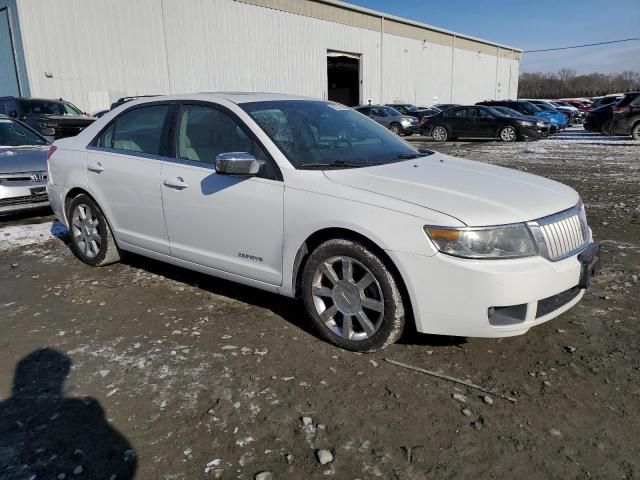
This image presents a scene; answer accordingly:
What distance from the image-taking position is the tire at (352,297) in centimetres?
301

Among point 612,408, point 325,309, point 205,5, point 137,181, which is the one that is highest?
point 205,5

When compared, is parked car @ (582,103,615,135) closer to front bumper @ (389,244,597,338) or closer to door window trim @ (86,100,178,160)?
front bumper @ (389,244,597,338)

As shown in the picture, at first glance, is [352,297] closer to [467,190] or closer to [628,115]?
[467,190]

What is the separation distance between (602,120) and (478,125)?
4.29m

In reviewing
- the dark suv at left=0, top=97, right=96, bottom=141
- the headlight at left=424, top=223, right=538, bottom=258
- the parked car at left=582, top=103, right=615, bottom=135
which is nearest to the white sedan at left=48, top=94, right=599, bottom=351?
the headlight at left=424, top=223, right=538, bottom=258

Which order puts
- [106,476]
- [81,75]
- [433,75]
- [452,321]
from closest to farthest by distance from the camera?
[106,476] → [452,321] → [81,75] → [433,75]

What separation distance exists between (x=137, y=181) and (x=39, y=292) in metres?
1.31

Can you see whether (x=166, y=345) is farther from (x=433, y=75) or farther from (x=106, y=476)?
(x=433, y=75)

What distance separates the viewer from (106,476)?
2.22m

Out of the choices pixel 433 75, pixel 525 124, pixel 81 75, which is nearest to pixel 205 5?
pixel 81 75

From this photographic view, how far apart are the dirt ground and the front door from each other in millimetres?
462

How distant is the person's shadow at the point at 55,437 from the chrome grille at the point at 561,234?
233 centimetres

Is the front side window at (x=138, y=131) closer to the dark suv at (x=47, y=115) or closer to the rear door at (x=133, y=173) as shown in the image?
the rear door at (x=133, y=173)

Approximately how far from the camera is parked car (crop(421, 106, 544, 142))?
63.6 feet
